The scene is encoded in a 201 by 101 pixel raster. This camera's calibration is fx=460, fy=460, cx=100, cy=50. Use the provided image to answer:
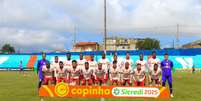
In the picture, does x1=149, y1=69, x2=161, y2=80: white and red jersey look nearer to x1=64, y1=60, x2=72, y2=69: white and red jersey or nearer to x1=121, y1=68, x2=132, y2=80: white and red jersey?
x1=121, y1=68, x2=132, y2=80: white and red jersey

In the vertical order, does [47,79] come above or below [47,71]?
below

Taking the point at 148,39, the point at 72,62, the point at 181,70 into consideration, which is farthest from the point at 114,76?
the point at 148,39

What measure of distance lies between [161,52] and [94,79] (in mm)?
46968

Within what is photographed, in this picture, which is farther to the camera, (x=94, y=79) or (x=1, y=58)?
(x=1, y=58)

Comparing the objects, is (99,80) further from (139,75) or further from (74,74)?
(139,75)

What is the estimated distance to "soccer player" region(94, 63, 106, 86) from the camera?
2353 cm

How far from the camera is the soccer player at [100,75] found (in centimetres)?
2353

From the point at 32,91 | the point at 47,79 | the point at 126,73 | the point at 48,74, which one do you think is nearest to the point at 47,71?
the point at 48,74

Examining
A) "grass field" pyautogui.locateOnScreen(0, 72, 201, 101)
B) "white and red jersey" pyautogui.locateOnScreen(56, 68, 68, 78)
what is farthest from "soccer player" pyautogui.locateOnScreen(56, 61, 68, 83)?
"grass field" pyautogui.locateOnScreen(0, 72, 201, 101)

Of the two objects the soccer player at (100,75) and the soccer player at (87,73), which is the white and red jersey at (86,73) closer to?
the soccer player at (87,73)

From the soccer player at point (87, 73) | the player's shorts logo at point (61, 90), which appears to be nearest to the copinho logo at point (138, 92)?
the player's shorts logo at point (61, 90)

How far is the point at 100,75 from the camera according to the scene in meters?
23.7

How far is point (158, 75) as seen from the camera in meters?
23.5

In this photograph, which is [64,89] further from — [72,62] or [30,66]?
[30,66]
